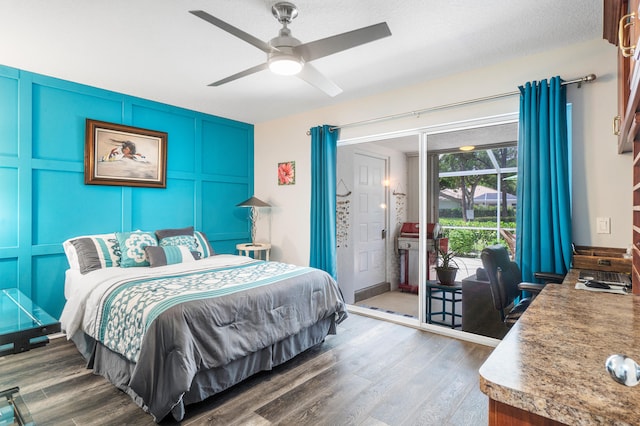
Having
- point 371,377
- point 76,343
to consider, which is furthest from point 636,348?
point 76,343

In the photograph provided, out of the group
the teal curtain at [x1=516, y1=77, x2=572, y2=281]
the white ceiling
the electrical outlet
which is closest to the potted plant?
the teal curtain at [x1=516, y1=77, x2=572, y2=281]

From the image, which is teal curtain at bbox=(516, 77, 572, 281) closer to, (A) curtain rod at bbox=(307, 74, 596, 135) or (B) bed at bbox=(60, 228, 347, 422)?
(A) curtain rod at bbox=(307, 74, 596, 135)

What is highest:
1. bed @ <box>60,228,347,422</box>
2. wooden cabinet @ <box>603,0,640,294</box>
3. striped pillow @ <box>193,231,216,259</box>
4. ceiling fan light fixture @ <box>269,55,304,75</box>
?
ceiling fan light fixture @ <box>269,55,304,75</box>

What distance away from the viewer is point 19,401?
66.4 inches

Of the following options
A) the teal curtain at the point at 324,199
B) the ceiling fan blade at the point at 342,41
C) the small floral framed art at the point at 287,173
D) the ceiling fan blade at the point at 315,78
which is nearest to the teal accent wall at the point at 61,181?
the small floral framed art at the point at 287,173

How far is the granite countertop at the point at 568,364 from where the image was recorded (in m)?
0.61

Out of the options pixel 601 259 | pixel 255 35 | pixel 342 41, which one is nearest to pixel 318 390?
pixel 601 259

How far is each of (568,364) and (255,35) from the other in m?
2.60

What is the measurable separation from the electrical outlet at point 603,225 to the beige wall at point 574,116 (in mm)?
22

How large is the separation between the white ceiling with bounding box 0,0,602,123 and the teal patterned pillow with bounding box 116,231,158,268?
1555 millimetres

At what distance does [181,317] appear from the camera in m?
2.04

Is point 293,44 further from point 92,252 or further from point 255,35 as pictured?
point 92,252

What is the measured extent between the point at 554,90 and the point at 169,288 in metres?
3.26

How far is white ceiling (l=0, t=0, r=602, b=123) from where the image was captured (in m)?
2.16
